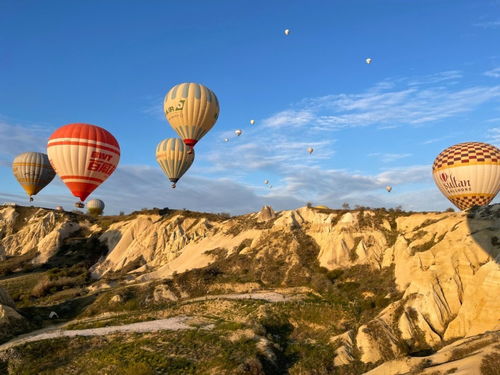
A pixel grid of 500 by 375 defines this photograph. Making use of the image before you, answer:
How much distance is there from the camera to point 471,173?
4762 cm

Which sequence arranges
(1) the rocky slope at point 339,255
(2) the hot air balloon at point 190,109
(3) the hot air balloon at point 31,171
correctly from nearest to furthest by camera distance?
(1) the rocky slope at point 339,255
(2) the hot air balloon at point 190,109
(3) the hot air balloon at point 31,171

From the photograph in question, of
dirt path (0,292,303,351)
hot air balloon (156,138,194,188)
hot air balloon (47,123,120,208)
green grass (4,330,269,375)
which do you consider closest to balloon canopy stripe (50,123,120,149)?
hot air balloon (47,123,120,208)

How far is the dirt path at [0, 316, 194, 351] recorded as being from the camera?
95.6 feet

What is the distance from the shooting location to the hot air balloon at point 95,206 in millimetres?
110688

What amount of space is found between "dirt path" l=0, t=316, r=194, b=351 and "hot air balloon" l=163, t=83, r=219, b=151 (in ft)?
75.1

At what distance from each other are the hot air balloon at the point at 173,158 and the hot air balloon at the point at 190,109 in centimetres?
1213

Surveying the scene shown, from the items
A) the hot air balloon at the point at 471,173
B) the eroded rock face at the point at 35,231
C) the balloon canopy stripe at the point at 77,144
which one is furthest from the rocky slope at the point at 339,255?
the balloon canopy stripe at the point at 77,144

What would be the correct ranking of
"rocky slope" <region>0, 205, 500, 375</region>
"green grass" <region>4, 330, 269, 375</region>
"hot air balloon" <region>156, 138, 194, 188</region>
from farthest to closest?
→ 1. "hot air balloon" <region>156, 138, 194, 188</region>
2. "rocky slope" <region>0, 205, 500, 375</region>
3. "green grass" <region>4, 330, 269, 375</region>

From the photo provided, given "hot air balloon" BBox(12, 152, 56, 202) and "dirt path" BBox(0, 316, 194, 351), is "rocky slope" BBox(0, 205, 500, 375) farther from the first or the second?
"dirt path" BBox(0, 316, 194, 351)

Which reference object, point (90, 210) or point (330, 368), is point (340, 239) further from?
point (90, 210)

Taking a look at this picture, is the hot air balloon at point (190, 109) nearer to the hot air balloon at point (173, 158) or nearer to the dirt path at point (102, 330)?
the hot air balloon at point (173, 158)

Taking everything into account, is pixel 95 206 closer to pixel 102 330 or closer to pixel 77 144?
pixel 77 144

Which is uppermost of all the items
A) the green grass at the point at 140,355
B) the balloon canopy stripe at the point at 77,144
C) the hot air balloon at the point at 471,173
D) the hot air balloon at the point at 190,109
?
the hot air balloon at the point at 190,109

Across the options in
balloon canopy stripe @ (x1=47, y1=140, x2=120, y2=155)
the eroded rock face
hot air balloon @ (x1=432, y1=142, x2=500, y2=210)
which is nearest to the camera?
balloon canopy stripe @ (x1=47, y1=140, x2=120, y2=155)
